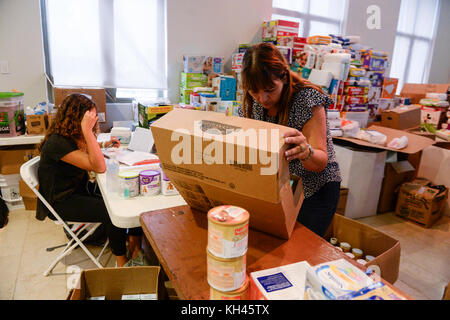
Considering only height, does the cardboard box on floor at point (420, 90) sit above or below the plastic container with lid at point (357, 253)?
above

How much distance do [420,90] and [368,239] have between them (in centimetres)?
476

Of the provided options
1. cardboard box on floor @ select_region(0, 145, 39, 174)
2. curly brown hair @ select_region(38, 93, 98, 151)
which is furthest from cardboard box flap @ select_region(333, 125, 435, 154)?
cardboard box on floor @ select_region(0, 145, 39, 174)

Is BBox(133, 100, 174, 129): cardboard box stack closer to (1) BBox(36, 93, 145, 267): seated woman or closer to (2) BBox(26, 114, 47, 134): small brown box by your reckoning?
(1) BBox(36, 93, 145, 267): seated woman

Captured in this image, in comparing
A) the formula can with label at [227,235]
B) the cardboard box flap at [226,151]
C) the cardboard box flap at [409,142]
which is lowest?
the cardboard box flap at [409,142]

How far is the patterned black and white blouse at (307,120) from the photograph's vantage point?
49.5 inches

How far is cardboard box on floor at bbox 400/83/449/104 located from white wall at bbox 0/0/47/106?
5.76 m

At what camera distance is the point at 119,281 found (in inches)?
47.8

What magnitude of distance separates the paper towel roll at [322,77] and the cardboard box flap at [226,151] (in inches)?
106

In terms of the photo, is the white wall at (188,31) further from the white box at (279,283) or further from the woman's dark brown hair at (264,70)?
the white box at (279,283)

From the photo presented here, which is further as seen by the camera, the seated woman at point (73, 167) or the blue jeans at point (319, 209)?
the seated woman at point (73, 167)

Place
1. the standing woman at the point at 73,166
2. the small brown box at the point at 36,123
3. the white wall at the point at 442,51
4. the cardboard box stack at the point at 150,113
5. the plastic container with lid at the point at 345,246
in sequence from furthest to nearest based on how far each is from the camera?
the white wall at the point at 442,51 → the small brown box at the point at 36,123 → the cardboard box stack at the point at 150,113 → the plastic container with lid at the point at 345,246 → the standing woman at the point at 73,166

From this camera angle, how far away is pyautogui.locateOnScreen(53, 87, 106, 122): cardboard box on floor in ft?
10.00

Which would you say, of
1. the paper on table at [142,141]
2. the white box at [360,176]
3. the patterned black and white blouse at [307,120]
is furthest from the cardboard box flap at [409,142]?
the paper on table at [142,141]

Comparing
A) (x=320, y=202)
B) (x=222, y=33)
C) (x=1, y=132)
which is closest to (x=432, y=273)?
(x=320, y=202)
